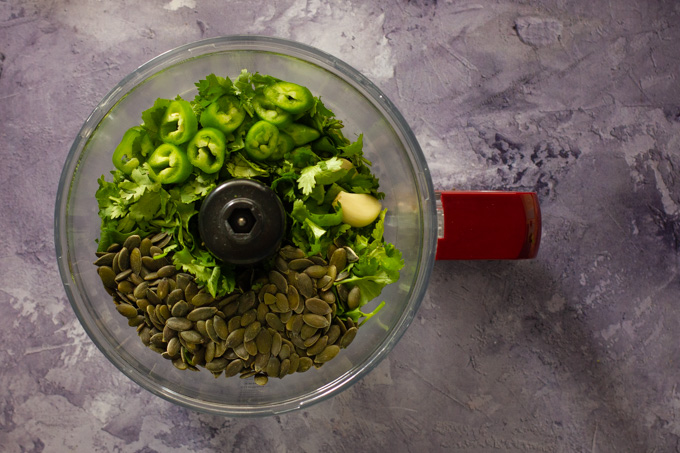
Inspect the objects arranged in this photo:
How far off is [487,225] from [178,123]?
575 millimetres

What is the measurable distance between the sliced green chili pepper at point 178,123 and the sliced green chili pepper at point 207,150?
0.05ft

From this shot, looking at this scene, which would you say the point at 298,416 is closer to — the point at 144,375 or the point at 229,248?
the point at 144,375

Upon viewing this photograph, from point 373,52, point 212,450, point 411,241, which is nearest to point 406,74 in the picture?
point 373,52

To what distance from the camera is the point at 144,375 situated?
2.87 feet

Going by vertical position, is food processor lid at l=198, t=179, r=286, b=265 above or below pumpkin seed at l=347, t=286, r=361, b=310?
above

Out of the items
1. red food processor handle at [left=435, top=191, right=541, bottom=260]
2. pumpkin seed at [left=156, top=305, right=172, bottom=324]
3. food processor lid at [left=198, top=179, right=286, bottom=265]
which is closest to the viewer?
food processor lid at [left=198, top=179, right=286, bottom=265]

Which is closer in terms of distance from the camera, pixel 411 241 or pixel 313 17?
pixel 411 241

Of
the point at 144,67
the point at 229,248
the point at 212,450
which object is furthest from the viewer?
the point at 212,450

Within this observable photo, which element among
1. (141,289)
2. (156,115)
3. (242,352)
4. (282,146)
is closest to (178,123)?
(156,115)

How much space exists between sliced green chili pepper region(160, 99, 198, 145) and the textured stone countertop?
0.36 meters

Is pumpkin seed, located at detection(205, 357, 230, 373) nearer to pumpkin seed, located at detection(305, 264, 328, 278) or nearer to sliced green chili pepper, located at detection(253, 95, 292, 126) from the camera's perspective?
pumpkin seed, located at detection(305, 264, 328, 278)

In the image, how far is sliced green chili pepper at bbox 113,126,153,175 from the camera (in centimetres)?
77

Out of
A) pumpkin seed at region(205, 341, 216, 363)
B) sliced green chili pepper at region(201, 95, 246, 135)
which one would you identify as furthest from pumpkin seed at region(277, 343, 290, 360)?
sliced green chili pepper at region(201, 95, 246, 135)

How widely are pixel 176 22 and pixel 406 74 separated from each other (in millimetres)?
476
